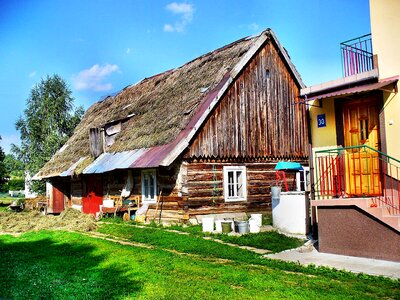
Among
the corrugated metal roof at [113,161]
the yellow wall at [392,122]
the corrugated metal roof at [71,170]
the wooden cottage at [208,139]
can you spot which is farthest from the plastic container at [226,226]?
the corrugated metal roof at [71,170]

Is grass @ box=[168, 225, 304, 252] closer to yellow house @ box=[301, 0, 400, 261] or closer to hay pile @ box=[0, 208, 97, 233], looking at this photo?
yellow house @ box=[301, 0, 400, 261]

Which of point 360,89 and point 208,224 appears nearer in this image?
point 360,89

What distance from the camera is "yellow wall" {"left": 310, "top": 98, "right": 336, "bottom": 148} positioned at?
41.0 ft

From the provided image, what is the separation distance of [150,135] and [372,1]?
11206 mm

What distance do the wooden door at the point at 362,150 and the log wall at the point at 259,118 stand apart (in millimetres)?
7054

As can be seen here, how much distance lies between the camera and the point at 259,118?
66.2 feet

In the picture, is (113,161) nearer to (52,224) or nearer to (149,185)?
(149,185)

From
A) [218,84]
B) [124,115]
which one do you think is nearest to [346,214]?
[218,84]

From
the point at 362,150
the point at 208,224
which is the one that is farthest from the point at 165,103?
the point at 362,150

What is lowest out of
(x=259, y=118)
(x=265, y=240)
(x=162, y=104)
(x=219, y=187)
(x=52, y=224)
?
(x=265, y=240)

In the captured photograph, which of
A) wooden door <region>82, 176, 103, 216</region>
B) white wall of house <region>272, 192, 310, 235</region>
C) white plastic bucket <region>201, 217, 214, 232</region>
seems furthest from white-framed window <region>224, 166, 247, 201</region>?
wooden door <region>82, 176, 103, 216</region>

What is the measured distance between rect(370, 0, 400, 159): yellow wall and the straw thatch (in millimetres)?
8673

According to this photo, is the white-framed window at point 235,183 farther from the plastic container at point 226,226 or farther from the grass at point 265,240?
the grass at point 265,240

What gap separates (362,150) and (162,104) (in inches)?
470
